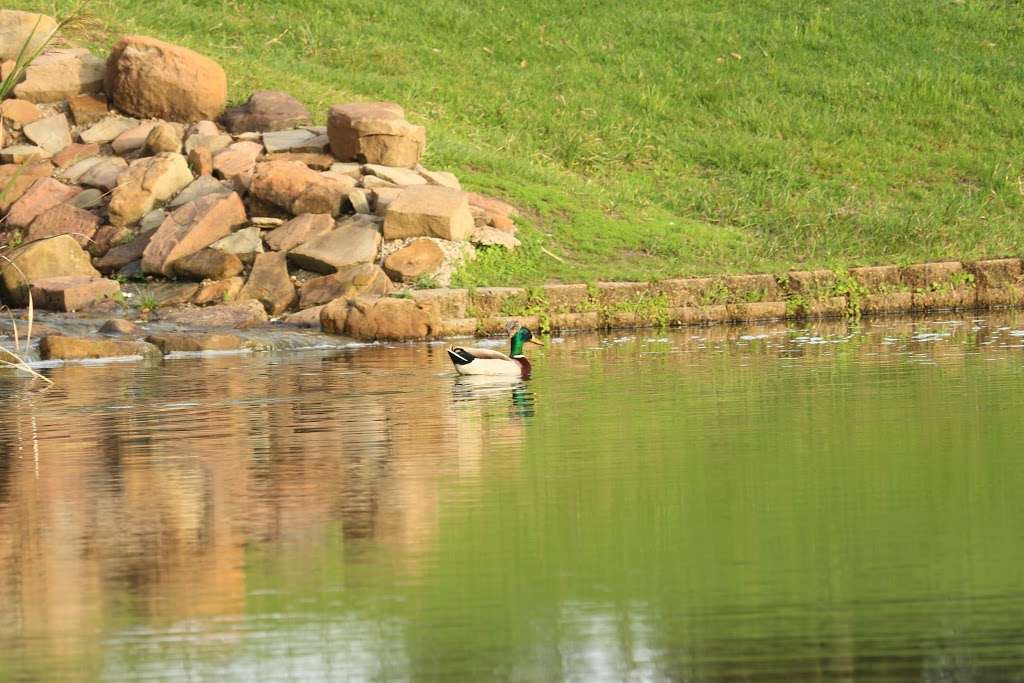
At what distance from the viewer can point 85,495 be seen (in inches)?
374

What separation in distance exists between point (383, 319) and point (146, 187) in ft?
16.9

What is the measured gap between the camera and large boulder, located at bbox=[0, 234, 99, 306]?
73.8ft

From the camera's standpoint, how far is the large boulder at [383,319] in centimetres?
2061

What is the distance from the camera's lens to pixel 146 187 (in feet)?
79.3

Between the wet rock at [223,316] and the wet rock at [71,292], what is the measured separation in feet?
3.28

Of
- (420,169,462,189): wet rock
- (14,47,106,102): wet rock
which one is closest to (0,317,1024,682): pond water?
(420,169,462,189): wet rock

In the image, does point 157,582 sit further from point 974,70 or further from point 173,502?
point 974,70

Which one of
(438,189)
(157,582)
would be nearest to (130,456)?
(157,582)

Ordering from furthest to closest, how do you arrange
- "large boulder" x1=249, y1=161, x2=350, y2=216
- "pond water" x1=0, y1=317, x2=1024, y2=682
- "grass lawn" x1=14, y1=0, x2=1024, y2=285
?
"grass lawn" x1=14, y1=0, x2=1024, y2=285
"large boulder" x1=249, y1=161, x2=350, y2=216
"pond water" x1=0, y1=317, x2=1024, y2=682

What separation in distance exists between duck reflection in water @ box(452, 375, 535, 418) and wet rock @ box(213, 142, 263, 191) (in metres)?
8.88

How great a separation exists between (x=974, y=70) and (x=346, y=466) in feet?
90.6

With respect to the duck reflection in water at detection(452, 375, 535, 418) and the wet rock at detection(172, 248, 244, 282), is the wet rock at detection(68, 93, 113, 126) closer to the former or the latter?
the wet rock at detection(172, 248, 244, 282)

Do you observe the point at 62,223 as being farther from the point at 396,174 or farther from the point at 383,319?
the point at 383,319

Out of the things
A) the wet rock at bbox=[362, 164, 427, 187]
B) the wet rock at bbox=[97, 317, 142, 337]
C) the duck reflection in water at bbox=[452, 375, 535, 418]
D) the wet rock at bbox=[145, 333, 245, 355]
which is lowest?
the wet rock at bbox=[145, 333, 245, 355]
